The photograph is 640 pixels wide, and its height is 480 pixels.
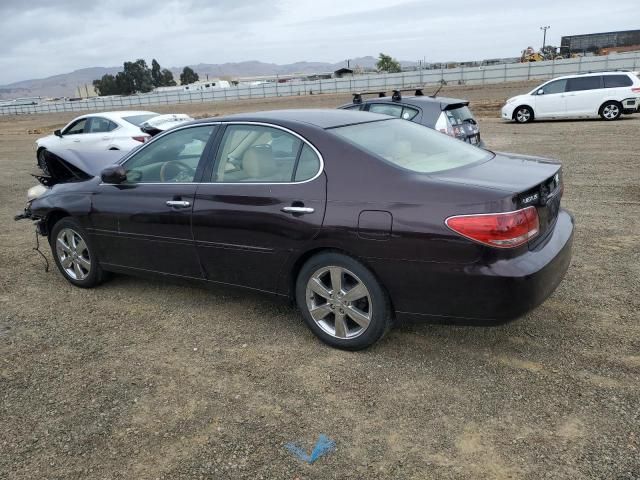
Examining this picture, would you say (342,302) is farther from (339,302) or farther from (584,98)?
(584,98)

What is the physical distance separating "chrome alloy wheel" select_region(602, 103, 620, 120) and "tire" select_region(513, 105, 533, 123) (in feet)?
7.39

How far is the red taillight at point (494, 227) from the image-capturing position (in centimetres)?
302

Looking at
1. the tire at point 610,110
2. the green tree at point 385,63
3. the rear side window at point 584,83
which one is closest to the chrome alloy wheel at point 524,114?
the rear side window at point 584,83

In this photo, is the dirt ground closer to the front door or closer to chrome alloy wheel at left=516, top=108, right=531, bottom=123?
the front door

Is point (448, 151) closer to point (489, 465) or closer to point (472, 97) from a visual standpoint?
point (489, 465)

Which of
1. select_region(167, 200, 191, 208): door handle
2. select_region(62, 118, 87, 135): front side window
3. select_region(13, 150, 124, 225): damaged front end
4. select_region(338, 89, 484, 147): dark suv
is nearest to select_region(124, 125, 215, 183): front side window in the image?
select_region(167, 200, 191, 208): door handle

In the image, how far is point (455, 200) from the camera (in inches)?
123

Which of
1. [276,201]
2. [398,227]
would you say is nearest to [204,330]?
[276,201]

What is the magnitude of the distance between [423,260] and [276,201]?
111 cm

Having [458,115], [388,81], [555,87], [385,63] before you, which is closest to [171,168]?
[458,115]

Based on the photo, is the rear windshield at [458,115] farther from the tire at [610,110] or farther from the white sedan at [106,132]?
the tire at [610,110]

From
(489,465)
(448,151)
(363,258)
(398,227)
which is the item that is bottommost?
(489,465)

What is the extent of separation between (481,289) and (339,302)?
0.95 m

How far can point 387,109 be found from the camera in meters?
9.42
